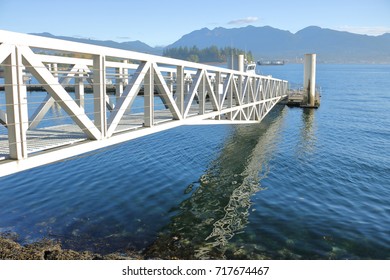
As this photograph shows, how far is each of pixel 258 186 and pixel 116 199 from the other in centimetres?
559

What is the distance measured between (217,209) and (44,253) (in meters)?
5.59

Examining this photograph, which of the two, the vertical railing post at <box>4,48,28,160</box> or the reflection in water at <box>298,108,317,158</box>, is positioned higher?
the vertical railing post at <box>4,48,28,160</box>

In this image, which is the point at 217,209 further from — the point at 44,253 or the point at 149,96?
the point at 44,253

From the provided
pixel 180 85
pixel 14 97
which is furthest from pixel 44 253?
pixel 180 85

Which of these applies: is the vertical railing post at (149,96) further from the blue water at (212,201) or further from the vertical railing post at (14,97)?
the vertical railing post at (14,97)

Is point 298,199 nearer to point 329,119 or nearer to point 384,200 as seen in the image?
point 384,200

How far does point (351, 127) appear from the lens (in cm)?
3039

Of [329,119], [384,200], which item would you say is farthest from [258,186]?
[329,119]

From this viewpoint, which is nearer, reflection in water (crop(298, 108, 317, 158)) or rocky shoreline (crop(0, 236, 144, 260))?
rocky shoreline (crop(0, 236, 144, 260))

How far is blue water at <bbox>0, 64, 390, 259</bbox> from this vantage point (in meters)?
9.49

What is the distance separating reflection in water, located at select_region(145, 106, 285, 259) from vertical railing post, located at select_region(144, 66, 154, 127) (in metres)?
3.20

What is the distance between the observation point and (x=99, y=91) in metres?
7.58

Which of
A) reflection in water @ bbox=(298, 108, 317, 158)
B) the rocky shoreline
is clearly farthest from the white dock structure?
reflection in water @ bbox=(298, 108, 317, 158)

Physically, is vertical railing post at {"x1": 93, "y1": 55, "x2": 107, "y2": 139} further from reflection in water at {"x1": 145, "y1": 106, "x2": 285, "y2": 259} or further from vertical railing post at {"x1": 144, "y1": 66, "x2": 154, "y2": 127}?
reflection in water at {"x1": 145, "y1": 106, "x2": 285, "y2": 259}
